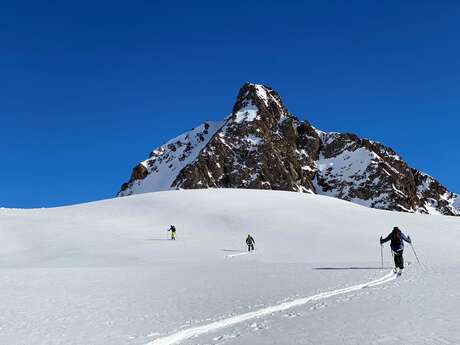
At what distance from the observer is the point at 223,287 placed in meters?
17.3

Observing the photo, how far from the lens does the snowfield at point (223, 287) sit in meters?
10.0

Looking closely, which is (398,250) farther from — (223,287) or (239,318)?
(239,318)

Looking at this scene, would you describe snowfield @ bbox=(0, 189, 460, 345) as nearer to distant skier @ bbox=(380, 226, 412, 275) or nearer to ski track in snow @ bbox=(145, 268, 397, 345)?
ski track in snow @ bbox=(145, 268, 397, 345)

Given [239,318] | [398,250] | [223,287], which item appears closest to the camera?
[239,318]

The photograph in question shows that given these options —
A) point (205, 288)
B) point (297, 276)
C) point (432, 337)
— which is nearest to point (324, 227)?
point (297, 276)

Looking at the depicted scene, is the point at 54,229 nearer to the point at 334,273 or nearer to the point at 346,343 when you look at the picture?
the point at 334,273

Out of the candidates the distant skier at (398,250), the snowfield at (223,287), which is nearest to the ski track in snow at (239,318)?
the snowfield at (223,287)

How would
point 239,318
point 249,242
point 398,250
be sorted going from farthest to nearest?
point 249,242 < point 398,250 < point 239,318

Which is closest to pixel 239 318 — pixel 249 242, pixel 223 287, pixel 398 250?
pixel 223 287

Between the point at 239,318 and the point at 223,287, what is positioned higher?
the point at 223,287

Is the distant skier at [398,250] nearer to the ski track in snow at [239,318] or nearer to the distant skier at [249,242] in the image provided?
the ski track in snow at [239,318]

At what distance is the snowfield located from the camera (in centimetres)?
1000

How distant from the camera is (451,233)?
4475 cm

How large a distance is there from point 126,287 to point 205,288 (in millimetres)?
2924
